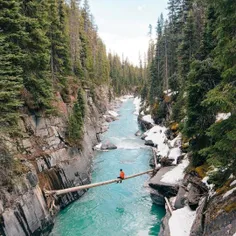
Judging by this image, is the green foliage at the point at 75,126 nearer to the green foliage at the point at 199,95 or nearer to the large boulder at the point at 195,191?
the green foliage at the point at 199,95

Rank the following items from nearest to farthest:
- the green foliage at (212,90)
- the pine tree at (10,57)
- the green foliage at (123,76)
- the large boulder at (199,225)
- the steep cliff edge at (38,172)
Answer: the green foliage at (212,90)
the large boulder at (199,225)
the steep cliff edge at (38,172)
the pine tree at (10,57)
the green foliage at (123,76)

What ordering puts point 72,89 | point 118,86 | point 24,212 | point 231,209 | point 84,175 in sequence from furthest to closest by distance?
point 118,86 < point 72,89 < point 84,175 < point 24,212 < point 231,209

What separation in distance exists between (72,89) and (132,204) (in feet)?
55.3

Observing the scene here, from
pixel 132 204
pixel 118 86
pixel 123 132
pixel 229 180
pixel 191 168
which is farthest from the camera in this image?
pixel 118 86

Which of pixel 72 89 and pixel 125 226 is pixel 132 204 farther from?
pixel 72 89

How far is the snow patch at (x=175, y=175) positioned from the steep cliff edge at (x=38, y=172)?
7.18 m

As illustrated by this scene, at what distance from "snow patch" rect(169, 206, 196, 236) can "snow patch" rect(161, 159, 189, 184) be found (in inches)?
174

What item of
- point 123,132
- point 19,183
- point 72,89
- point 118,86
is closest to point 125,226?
point 19,183

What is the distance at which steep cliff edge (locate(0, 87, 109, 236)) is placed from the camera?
1310 cm

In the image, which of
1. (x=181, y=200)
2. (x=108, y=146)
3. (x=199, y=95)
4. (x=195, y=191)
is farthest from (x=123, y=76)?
(x=195, y=191)

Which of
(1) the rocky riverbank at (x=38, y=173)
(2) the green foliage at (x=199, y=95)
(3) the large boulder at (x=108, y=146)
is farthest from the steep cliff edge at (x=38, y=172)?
(2) the green foliage at (x=199, y=95)

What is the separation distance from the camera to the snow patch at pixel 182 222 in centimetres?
1145

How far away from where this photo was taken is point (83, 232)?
15.8m

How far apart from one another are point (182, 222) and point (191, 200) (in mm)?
1303
